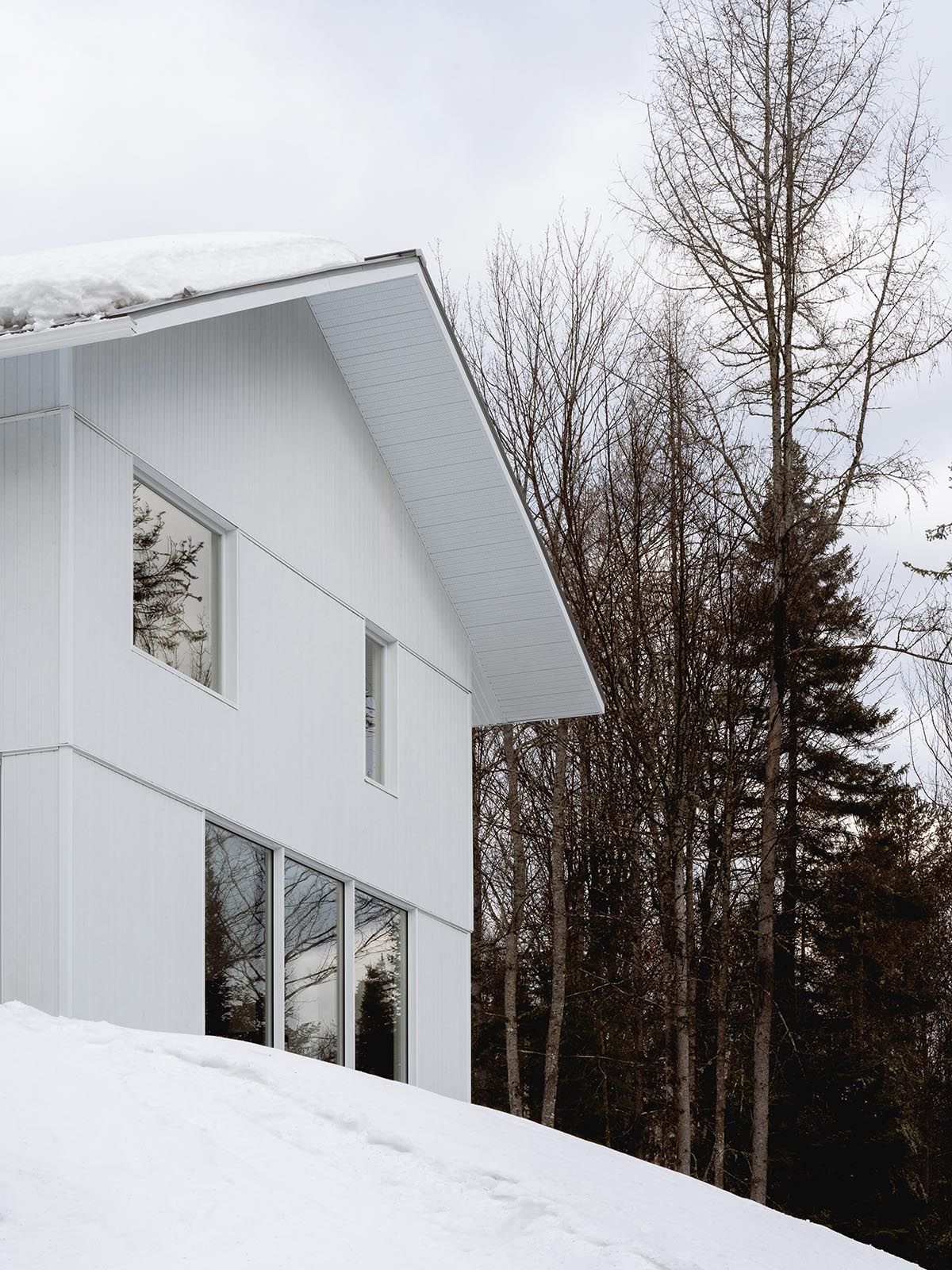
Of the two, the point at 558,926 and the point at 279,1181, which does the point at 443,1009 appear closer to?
the point at 279,1181

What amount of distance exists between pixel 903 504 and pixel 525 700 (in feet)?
26.2

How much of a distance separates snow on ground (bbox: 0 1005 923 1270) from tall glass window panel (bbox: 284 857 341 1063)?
107 inches

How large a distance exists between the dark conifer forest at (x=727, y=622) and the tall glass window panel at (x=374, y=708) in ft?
28.0

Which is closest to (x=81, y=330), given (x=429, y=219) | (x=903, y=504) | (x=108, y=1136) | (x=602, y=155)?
(x=108, y=1136)

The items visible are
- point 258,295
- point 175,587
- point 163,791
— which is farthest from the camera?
point 175,587

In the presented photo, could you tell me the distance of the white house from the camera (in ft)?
28.2

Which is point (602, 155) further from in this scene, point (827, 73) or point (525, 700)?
point (525, 700)

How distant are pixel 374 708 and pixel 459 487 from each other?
6.81 feet

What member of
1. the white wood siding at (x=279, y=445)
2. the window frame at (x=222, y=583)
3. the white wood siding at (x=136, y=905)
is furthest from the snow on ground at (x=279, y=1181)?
the white wood siding at (x=279, y=445)

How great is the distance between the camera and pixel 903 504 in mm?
21141

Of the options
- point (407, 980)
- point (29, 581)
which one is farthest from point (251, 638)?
point (407, 980)

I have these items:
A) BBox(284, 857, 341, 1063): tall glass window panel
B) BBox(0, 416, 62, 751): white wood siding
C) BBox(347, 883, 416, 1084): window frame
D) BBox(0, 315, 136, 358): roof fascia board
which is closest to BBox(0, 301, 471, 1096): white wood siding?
BBox(0, 416, 62, 751): white wood siding

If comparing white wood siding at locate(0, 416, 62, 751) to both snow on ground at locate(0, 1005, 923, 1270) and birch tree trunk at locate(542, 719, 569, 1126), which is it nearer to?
snow on ground at locate(0, 1005, 923, 1270)

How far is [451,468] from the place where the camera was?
515 inches
